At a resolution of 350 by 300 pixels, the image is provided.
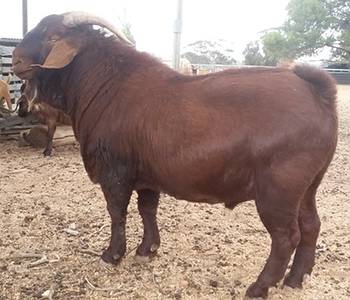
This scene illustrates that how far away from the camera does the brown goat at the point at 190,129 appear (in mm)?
3178

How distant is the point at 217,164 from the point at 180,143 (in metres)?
0.30

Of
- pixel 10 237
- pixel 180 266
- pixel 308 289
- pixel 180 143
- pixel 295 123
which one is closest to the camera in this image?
pixel 295 123

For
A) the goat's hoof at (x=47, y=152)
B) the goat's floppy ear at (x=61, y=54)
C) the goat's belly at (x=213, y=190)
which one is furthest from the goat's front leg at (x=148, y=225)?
the goat's hoof at (x=47, y=152)

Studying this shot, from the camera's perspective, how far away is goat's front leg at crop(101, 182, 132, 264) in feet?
12.4

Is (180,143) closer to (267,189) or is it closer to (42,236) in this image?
(267,189)

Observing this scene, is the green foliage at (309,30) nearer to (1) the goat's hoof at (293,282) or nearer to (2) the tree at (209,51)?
(2) the tree at (209,51)

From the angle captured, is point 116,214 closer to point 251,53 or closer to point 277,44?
point 277,44

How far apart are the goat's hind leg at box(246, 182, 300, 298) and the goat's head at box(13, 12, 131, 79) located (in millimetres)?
1880

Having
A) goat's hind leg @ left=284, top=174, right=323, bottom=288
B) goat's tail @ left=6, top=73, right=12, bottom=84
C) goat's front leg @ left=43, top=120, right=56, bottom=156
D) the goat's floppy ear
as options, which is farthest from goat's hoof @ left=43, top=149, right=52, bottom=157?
goat's hind leg @ left=284, top=174, right=323, bottom=288

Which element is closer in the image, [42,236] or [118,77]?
[118,77]

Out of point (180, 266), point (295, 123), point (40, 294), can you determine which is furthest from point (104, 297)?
point (295, 123)

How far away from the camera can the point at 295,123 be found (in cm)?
314

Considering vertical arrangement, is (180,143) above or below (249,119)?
below

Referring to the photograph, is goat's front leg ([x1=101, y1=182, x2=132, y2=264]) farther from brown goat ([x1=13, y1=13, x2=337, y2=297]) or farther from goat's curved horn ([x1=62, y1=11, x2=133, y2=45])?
goat's curved horn ([x1=62, y1=11, x2=133, y2=45])
